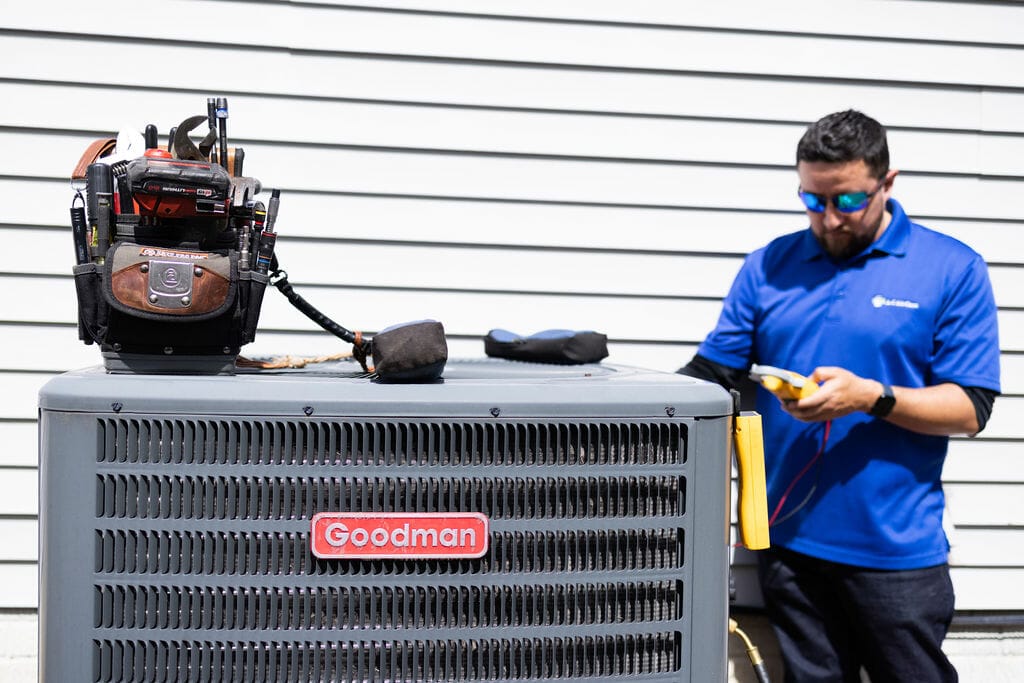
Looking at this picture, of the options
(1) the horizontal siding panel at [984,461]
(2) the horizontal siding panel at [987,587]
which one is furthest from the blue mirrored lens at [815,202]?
(2) the horizontal siding panel at [987,587]

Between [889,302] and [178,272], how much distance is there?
1939 mm

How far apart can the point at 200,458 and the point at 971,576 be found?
2923mm

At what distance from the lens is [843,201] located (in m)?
2.58

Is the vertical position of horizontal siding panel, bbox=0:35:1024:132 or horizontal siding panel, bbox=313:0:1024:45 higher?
horizontal siding panel, bbox=313:0:1024:45

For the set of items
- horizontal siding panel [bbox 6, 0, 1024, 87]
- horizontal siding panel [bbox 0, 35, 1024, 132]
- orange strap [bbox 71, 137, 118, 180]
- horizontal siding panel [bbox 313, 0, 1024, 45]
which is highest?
horizontal siding panel [bbox 313, 0, 1024, 45]

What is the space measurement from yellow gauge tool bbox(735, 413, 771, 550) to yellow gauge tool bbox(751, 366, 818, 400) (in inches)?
18.6

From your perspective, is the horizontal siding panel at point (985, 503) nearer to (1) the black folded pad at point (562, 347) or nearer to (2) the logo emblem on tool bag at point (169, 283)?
(1) the black folded pad at point (562, 347)

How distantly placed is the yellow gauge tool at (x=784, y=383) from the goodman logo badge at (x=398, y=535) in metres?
0.98

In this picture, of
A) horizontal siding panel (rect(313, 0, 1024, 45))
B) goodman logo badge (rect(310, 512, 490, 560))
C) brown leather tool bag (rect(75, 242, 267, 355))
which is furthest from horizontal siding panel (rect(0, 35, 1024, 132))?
goodman logo badge (rect(310, 512, 490, 560))

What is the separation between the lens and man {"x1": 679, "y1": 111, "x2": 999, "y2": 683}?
2570 mm

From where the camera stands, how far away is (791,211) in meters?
3.25

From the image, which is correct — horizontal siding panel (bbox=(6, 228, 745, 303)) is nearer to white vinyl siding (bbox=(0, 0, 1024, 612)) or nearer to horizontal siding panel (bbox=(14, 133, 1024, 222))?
white vinyl siding (bbox=(0, 0, 1024, 612))

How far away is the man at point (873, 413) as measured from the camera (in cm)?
257

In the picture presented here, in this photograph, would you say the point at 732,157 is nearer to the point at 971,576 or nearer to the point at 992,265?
the point at 992,265
